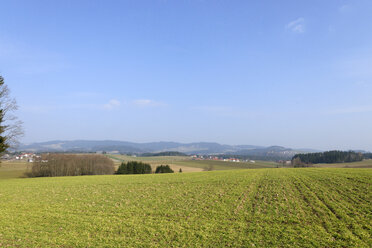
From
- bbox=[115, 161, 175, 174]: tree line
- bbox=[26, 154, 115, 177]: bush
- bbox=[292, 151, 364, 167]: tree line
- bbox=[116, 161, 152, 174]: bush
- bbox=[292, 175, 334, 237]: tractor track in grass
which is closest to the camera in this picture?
bbox=[292, 175, 334, 237]: tractor track in grass

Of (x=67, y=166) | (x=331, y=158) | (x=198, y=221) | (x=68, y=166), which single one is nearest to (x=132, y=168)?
(x=68, y=166)

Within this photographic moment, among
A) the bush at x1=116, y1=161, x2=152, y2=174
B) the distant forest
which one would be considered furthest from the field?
the distant forest

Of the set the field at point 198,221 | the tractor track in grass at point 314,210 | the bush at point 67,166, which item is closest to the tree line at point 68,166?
the bush at point 67,166

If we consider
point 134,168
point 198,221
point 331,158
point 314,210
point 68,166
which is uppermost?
point 314,210

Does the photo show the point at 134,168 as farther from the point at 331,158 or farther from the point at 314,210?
the point at 331,158

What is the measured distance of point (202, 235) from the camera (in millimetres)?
11352

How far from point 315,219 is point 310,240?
3.29 meters

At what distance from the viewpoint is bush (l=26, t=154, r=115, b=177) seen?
2549 inches

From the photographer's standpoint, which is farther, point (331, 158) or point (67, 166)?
point (331, 158)

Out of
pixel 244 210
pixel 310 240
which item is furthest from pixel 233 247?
pixel 244 210

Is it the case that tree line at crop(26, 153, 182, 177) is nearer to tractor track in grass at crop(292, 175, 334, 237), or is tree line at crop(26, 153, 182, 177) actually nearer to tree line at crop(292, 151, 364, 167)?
tractor track in grass at crop(292, 175, 334, 237)

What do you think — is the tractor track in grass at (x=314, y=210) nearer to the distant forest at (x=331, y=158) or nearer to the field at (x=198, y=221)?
the field at (x=198, y=221)

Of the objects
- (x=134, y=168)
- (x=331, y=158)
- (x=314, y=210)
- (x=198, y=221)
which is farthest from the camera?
(x=331, y=158)

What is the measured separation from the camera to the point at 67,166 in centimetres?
6662
